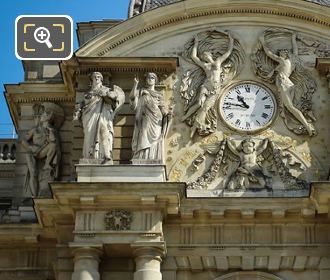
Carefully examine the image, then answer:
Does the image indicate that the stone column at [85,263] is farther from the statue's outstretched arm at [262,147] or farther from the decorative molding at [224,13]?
the decorative molding at [224,13]

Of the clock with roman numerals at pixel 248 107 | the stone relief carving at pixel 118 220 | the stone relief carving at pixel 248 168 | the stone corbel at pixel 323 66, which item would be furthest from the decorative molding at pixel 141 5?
the stone relief carving at pixel 118 220

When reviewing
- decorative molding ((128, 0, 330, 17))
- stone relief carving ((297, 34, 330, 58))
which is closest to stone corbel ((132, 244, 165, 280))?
Result: stone relief carving ((297, 34, 330, 58))

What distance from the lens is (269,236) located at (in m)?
18.2

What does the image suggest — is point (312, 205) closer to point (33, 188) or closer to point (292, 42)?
point (292, 42)

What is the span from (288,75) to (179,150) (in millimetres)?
2507

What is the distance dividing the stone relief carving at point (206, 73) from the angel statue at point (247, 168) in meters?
0.68

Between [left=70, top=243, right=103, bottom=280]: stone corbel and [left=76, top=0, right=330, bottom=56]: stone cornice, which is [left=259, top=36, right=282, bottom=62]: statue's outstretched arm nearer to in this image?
[left=76, top=0, right=330, bottom=56]: stone cornice

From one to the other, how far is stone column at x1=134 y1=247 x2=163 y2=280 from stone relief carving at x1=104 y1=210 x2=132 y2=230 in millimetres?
506

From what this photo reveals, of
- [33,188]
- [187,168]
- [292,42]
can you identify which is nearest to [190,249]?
[187,168]

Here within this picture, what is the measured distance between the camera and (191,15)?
784 inches

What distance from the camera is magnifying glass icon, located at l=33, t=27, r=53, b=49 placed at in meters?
15.3

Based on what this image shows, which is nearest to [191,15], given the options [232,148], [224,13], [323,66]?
[224,13]

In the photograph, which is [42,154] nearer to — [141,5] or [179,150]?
[179,150]

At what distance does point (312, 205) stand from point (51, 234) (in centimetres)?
472
